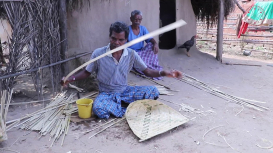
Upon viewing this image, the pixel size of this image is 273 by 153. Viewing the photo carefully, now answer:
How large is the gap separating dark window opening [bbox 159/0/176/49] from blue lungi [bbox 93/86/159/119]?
4661 millimetres

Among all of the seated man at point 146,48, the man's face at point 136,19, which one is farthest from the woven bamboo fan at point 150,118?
the man's face at point 136,19

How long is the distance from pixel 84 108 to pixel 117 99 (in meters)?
0.41

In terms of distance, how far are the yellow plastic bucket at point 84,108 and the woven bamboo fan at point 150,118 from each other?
1.45 ft

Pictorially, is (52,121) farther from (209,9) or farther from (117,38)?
(209,9)

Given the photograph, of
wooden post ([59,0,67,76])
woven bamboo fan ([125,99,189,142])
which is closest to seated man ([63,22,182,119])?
woven bamboo fan ([125,99,189,142])

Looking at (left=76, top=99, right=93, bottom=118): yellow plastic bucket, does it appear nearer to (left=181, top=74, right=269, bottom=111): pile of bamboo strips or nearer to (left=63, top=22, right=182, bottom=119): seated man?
(left=63, top=22, right=182, bottom=119): seated man

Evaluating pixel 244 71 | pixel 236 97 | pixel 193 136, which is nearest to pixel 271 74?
pixel 244 71

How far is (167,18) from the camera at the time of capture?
7484 mm

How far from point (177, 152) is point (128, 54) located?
48.9 inches

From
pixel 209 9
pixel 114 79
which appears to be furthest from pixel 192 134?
pixel 209 9

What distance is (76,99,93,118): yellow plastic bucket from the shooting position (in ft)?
8.79

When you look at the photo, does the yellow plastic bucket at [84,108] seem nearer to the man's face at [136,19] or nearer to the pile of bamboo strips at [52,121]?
the pile of bamboo strips at [52,121]

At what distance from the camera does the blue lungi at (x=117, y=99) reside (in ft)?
8.78

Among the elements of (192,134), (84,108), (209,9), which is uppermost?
(209,9)
